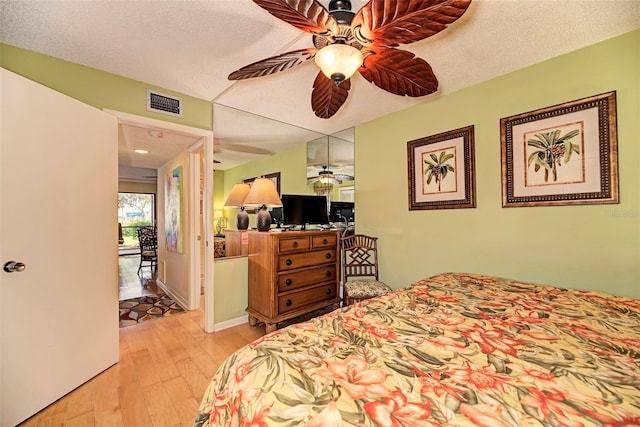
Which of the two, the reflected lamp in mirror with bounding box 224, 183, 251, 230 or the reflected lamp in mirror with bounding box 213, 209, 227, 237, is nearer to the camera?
the reflected lamp in mirror with bounding box 213, 209, 227, 237

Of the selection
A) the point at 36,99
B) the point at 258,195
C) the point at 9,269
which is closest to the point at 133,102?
the point at 36,99

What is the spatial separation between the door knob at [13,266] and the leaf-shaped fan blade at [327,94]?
79.7 inches

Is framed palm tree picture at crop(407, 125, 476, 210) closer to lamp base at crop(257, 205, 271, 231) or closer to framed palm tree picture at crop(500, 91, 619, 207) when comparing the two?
framed palm tree picture at crop(500, 91, 619, 207)

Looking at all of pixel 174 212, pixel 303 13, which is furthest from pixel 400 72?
pixel 174 212

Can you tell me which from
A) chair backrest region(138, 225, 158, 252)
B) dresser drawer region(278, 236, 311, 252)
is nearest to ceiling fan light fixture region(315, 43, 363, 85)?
dresser drawer region(278, 236, 311, 252)

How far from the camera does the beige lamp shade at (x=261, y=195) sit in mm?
2715

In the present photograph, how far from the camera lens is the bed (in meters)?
0.59

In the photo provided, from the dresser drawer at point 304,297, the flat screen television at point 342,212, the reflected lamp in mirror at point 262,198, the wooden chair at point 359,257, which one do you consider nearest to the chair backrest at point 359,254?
the wooden chair at point 359,257

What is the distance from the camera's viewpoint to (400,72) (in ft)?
5.02

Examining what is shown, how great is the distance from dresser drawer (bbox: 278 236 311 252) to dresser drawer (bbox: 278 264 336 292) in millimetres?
246

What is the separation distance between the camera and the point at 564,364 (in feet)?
2.54

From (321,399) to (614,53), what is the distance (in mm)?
2648

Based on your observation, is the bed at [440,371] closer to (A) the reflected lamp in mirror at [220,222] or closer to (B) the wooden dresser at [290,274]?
(B) the wooden dresser at [290,274]

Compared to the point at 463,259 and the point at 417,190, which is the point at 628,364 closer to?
the point at 463,259
